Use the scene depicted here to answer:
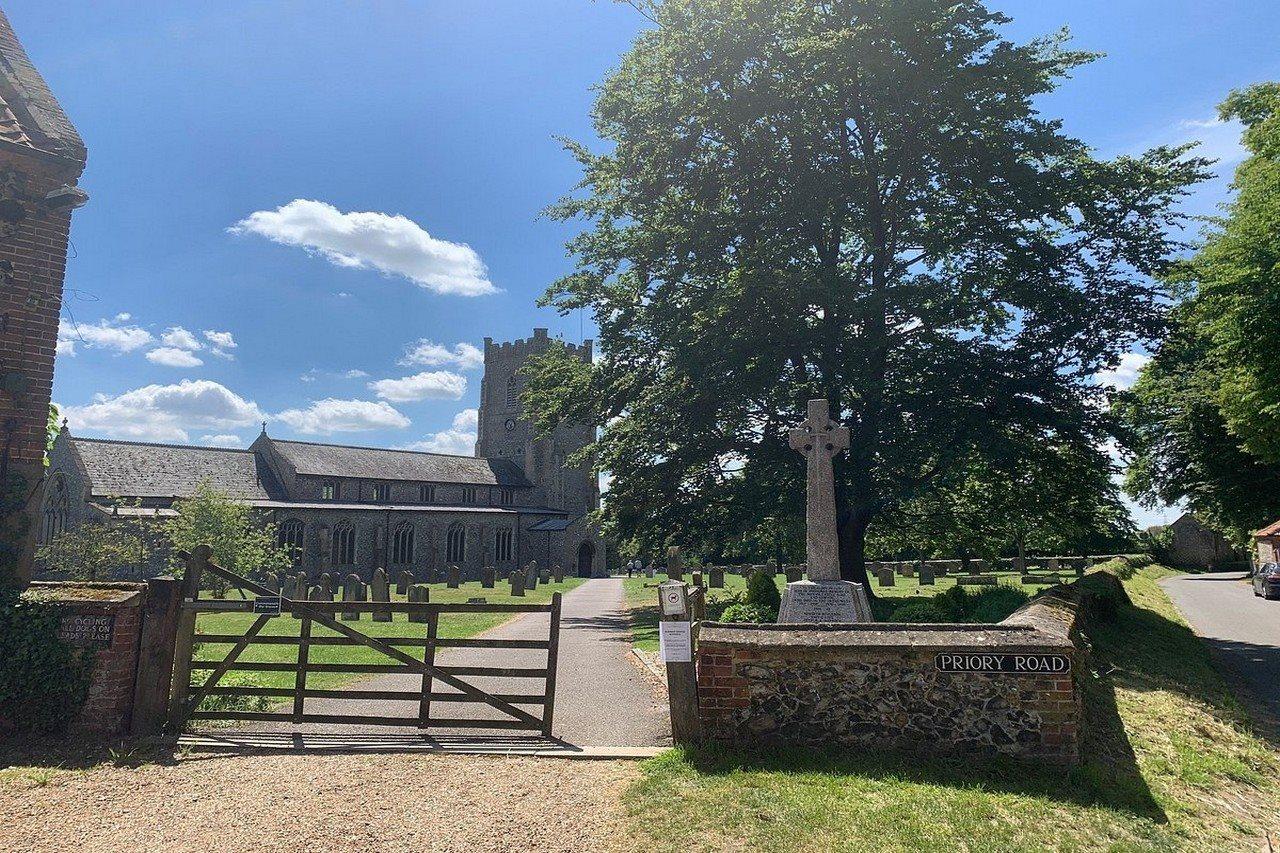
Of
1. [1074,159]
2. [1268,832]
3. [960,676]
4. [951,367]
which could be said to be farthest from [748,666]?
[1074,159]

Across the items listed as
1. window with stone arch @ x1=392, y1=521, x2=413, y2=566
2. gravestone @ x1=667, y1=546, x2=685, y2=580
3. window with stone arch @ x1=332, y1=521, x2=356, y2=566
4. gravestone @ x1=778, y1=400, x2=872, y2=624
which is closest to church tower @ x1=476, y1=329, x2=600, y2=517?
window with stone arch @ x1=392, y1=521, x2=413, y2=566

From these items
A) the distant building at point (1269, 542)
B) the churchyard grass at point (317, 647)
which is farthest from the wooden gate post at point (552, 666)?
the distant building at point (1269, 542)

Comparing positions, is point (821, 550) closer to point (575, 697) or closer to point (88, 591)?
point (575, 697)

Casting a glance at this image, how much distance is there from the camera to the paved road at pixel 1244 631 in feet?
39.1

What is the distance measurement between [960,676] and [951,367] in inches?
493

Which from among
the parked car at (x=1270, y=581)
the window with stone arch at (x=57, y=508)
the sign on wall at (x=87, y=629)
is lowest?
the parked car at (x=1270, y=581)

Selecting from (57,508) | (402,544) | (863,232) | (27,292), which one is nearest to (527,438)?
(402,544)

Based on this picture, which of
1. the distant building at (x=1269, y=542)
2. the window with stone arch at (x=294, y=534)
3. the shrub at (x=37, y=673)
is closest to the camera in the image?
the shrub at (x=37, y=673)

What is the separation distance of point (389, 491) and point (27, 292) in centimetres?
4751

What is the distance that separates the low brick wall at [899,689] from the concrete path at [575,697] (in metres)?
1.25

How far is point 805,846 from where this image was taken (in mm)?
4961

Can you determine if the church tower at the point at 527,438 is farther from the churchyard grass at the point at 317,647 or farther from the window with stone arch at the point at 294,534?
the churchyard grass at the point at 317,647

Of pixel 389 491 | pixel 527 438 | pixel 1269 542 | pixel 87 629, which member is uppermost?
pixel 527 438

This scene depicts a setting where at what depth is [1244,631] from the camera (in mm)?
18141
